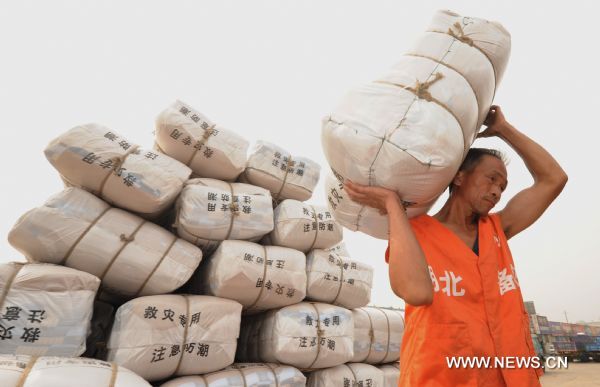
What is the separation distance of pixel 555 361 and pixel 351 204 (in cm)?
103

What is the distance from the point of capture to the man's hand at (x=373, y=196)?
1.11 metres

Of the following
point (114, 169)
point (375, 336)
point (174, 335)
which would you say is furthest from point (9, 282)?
point (375, 336)

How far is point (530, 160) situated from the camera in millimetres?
1429

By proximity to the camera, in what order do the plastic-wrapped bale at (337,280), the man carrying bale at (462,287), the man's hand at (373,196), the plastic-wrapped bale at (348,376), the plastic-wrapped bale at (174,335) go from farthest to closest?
1. the plastic-wrapped bale at (337,280)
2. the plastic-wrapped bale at (348,376)
3. the plastic-wrapped bale at (174,335)
4. the man's hand at (373,196)
5. the man carrying bale at (462,287)

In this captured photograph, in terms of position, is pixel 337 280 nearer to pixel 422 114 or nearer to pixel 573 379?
pixel 422 114

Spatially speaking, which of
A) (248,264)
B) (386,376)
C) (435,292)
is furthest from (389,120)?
(386,376)

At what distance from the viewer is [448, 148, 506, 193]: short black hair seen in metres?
1.32

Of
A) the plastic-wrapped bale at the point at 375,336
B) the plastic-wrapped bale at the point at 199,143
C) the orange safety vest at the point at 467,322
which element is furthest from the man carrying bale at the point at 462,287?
the plastic-wrapped bale at the point at 375,336

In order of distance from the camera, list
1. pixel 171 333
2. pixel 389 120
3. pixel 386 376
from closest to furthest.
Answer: pixel 389 120 < pixel 171 333 < pixel 386 376

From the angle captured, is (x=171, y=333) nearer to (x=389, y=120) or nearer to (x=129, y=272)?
(x=129, y=272)

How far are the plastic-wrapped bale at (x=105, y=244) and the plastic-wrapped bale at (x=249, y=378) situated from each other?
1.99 ft

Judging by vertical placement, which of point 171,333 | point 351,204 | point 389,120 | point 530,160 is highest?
point 530,160

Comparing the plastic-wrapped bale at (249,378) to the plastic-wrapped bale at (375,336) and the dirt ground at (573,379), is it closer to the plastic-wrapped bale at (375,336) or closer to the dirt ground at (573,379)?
the plastic-wrapped bale at (375,336)

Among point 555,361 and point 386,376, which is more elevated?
point 555,361
